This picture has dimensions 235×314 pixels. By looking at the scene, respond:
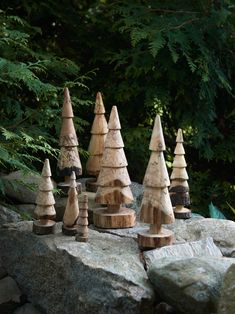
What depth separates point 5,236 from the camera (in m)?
3.74

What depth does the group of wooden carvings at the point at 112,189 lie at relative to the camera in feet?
11.2

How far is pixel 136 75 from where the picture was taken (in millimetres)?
4945

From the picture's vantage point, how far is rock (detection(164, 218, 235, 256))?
3645mm

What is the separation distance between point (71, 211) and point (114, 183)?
333 millimetres

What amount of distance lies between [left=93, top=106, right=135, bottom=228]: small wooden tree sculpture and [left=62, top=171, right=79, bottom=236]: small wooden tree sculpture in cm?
20

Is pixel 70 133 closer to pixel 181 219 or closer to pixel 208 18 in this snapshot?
pixel 181 219

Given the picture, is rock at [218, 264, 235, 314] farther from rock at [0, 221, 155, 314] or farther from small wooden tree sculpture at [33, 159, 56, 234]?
small wooden tree sculpture at [33, 159, 56, 234]

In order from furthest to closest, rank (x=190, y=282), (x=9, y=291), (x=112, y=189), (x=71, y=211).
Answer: (x=9, y=291) → (x=112, y=189) → (x=71, y=211) → (x=190, y=282)

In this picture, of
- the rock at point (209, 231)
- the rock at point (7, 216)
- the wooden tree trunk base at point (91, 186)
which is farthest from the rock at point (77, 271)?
the wooden tree trunk base at point (91, 186)

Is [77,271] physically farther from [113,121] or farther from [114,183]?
[113,121]

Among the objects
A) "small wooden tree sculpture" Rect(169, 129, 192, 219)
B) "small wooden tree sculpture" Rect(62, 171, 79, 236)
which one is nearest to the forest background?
"small wooden tree sculpture" Rect(62, 171, 79, 236)

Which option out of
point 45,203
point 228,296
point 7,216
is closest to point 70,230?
point 45,203

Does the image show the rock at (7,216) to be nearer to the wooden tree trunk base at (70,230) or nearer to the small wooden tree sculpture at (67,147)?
the small wooden tree sculpture at (67,147)

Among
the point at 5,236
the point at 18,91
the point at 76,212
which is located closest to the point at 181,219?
the point at 76,212
